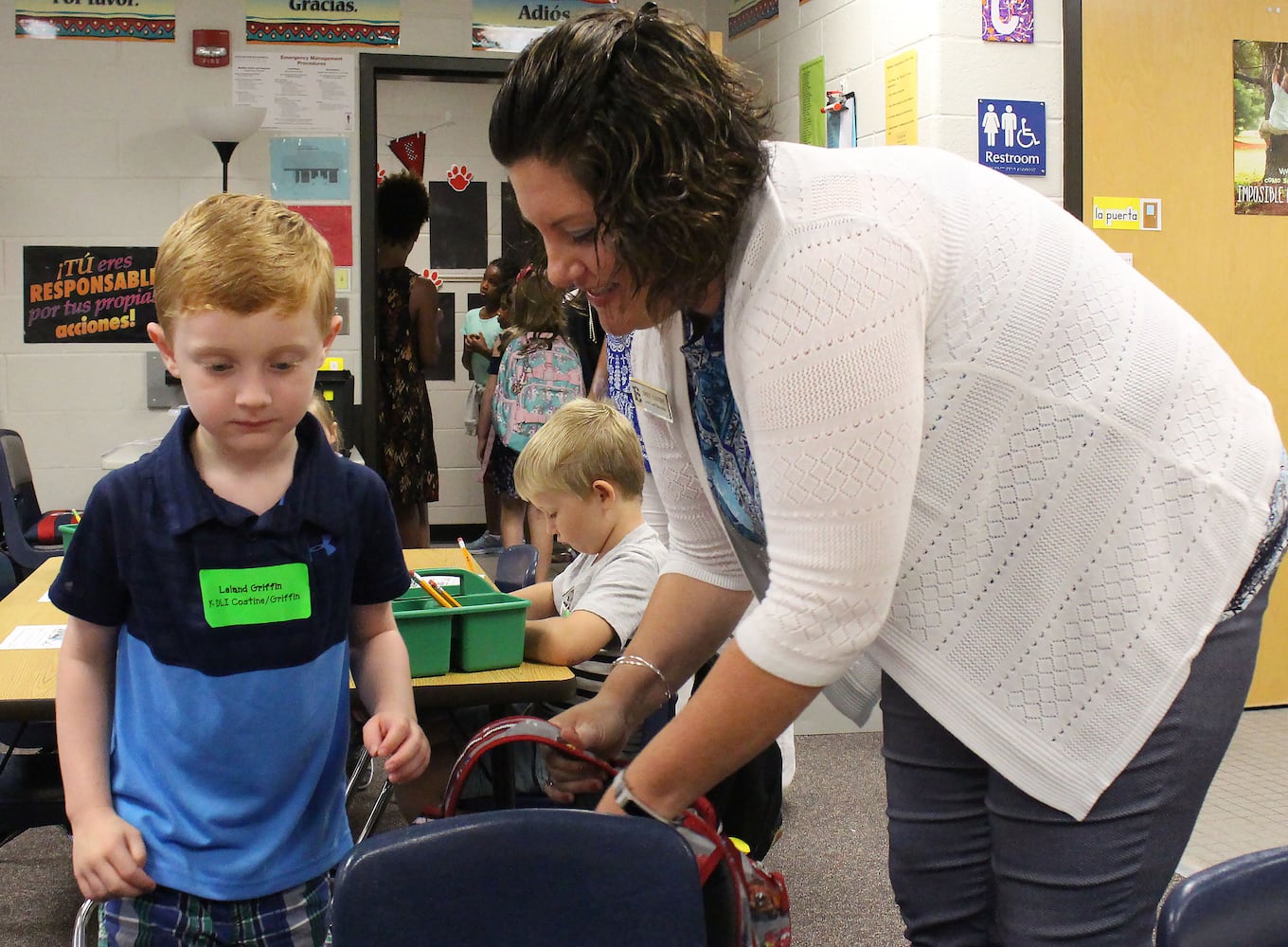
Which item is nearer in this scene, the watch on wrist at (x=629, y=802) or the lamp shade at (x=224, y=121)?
the watch on wrist at (x=629, y=802)

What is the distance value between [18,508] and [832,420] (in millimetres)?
4040

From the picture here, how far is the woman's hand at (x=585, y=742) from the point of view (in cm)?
121

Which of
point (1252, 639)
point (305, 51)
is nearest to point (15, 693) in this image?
point (1252, 639)

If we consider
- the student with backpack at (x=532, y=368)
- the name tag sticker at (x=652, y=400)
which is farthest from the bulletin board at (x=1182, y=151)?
the name tag sticker at (x=652, y=400)

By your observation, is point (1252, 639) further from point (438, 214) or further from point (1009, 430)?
point (438, 214)

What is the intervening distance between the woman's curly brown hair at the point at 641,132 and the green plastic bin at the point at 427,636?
819 millimetres

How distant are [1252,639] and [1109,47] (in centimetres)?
300

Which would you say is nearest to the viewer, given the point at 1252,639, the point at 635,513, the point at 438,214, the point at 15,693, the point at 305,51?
the point at 1252,639

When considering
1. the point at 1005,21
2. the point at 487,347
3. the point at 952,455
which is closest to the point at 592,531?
the point at 952,455

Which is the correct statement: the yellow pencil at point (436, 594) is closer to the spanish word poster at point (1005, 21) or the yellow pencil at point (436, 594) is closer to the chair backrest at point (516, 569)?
the chair backrest at point (516, 569)

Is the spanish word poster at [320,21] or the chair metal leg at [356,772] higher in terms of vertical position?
the spanish word poster at [320,21]

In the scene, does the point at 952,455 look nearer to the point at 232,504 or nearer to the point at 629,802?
the point at 629,802

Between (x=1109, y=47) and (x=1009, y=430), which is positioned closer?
(x=1009, y=430)

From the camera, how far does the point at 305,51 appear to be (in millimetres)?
5168
